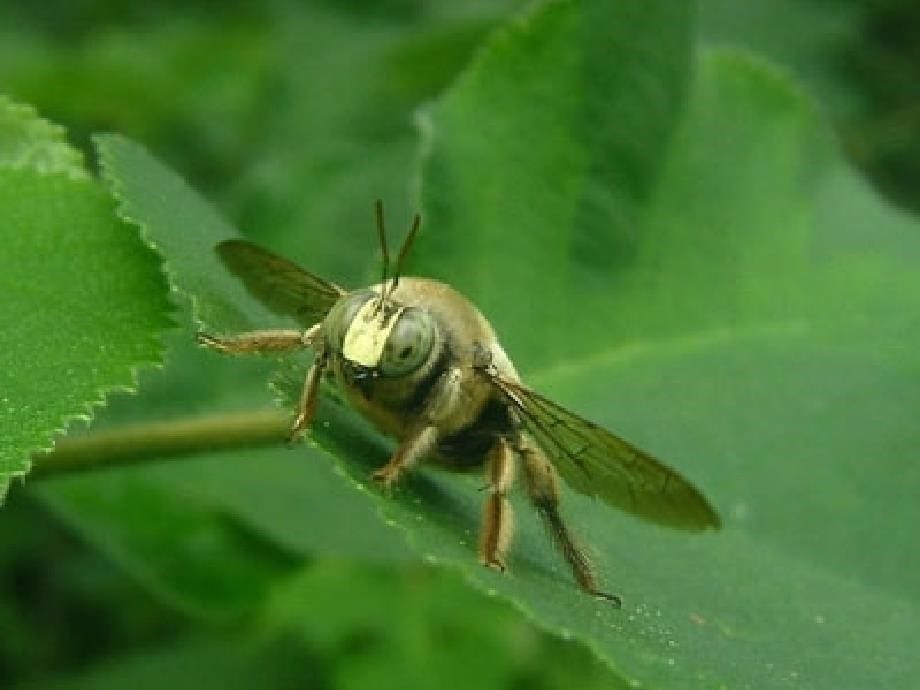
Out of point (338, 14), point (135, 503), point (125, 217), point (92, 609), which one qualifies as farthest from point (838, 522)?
point (338, 14)

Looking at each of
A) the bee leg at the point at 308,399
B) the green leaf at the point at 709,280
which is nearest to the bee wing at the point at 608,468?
the bee leg at the point at 308,399

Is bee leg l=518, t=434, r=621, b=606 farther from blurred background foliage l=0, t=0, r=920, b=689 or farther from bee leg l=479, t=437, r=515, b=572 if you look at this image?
blurred background foliage l=0, t=0, r=920, b=689

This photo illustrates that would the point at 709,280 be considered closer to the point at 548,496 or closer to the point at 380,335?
the point at 548,496

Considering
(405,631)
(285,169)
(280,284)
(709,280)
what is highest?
(709,280)

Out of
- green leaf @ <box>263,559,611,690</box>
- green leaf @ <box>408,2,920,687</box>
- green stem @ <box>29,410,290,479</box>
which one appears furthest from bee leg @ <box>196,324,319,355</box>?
green leaf @ <box>263,559,611,690</box>

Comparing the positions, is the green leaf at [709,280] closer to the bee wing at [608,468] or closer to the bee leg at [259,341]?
the bee wing at [608,468]

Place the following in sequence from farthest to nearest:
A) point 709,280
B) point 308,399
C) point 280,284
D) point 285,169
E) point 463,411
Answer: point 285,169
point 709,280
point 280,284
point 463,411
point 308,399

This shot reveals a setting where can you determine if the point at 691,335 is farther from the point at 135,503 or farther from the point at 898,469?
the point at 135,503

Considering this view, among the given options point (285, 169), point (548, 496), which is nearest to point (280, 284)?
point (548, 496)
